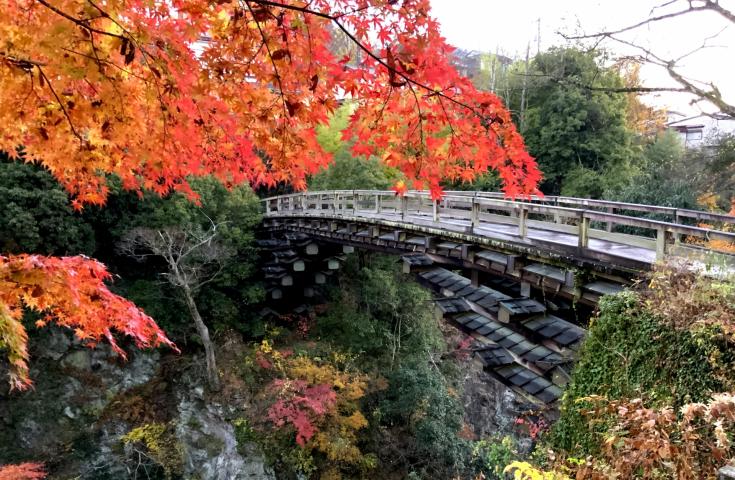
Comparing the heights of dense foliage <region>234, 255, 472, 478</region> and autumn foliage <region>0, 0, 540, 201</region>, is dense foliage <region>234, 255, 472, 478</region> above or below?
below

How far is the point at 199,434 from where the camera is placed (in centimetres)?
1081

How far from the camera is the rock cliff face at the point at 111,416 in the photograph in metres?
9.95

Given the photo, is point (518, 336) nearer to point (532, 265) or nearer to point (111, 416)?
point (532, 265)

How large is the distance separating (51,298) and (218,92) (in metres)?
2.36

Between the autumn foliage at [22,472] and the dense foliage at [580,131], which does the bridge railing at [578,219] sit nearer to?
the dense foliage at [580,131]

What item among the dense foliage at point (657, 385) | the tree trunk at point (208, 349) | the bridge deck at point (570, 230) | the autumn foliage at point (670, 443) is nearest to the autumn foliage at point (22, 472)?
the tree trunk at point (208, 349)

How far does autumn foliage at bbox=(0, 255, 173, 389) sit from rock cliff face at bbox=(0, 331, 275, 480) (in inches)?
256

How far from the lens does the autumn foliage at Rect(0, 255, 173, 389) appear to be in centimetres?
194

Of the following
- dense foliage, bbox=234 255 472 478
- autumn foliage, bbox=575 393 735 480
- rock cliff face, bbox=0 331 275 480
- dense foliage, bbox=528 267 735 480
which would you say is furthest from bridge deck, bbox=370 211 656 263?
rock cliff face, bbox=0 331 275 480

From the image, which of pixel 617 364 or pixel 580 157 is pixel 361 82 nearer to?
pixel 617 364

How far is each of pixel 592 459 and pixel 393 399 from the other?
8.85 metres

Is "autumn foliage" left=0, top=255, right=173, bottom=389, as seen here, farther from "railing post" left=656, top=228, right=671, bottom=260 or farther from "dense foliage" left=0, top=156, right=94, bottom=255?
"dense foliage" left=0, top=156, right=94, bottom=255

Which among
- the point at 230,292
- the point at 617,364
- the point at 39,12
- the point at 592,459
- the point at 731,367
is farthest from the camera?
the point at 230,292

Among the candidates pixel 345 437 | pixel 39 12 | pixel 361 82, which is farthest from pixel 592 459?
pixel 345 437
